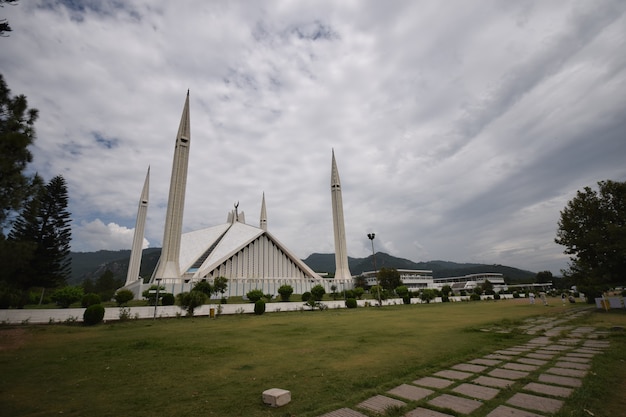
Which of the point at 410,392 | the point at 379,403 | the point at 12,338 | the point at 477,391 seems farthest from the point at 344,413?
the point at 12,338

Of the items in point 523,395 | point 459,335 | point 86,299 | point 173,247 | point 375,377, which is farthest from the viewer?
point 173,247

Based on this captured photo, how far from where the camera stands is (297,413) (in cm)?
316

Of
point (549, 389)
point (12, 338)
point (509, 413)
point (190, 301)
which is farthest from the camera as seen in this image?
point (190, 301)

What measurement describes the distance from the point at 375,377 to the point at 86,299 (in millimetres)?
16347

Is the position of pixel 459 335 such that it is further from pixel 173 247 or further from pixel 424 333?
pixel 173 247

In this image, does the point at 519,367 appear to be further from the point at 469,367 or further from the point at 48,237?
the point at 48,237

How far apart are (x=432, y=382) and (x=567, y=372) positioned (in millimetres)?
2134

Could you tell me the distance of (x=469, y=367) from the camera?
4.87 meters

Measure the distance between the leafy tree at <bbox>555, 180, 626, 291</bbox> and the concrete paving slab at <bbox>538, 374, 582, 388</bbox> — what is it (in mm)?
14791

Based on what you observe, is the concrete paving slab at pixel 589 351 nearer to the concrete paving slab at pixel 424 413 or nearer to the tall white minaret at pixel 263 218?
Result: the concrete paving slab at pixel 424 413

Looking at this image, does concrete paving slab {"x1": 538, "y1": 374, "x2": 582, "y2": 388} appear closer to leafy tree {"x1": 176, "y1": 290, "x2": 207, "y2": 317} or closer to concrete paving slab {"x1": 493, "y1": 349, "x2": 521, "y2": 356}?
concrete paving slab {"x1": 493, "y1": 349, "x2": 521, "y2": 356}

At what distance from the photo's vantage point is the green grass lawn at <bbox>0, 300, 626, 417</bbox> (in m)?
3.56

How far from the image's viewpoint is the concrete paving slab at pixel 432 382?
3.99m

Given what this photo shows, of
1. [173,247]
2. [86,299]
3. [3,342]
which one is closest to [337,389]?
[3,342]
